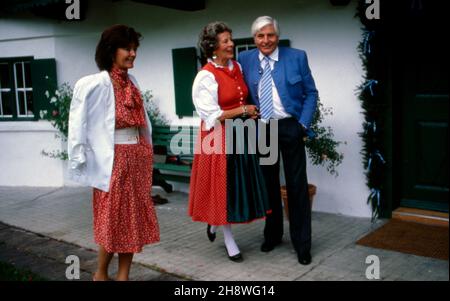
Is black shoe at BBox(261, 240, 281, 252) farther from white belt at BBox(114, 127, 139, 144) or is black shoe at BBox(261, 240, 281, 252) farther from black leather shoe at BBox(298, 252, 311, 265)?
white belt at BBox(114, 127, 139, 144)

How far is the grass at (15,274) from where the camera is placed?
14.1 feet

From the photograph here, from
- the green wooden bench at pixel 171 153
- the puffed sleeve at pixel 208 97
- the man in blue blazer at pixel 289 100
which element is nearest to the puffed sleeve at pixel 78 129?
the puffed sleeve at pixel 208 97

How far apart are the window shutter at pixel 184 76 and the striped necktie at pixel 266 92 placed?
9.04ft

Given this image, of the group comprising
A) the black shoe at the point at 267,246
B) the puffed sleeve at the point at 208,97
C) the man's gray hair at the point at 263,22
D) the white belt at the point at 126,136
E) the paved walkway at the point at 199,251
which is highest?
the man's gray hair at the point at 263,22

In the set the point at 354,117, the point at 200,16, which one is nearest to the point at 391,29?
the point at 354,117

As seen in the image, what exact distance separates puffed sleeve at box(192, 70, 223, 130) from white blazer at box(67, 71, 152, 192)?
2.70 feet

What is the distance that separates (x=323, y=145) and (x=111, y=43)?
277cm

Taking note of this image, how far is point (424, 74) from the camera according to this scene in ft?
17.6

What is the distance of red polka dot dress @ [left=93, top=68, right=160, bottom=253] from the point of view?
3.58 m

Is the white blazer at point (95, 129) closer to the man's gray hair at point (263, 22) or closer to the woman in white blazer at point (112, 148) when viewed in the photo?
the woman in white blazer at point (112, 148)

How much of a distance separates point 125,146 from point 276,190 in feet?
5.18

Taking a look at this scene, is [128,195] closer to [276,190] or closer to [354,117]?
[276,190]

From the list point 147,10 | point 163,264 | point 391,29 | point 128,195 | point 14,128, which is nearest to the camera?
point 128,195

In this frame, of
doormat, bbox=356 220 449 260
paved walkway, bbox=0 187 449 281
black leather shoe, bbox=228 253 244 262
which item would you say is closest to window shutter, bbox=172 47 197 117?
paved walkway, bbox=0 187 449 281
